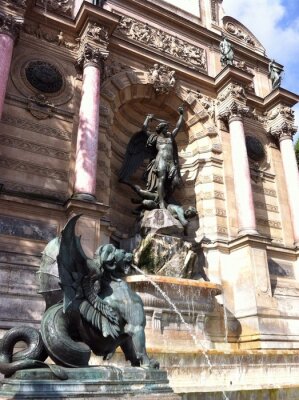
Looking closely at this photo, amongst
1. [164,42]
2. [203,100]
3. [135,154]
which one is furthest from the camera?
[164,42]

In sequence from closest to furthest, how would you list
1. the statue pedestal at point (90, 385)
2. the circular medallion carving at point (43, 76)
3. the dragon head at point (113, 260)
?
the statue pedestal at point (90, 385)
the dragon head at point (113, 260)
the circular medallion carving at point (43, 76)

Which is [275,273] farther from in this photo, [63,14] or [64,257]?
[63,14]

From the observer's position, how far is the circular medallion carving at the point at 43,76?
11008 mm

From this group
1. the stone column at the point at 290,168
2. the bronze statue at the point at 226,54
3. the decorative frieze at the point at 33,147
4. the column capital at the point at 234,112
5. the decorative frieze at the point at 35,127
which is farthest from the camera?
the bronze statue at the point at 226,54

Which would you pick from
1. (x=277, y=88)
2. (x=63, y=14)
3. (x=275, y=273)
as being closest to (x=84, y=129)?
(x=63, y=14)

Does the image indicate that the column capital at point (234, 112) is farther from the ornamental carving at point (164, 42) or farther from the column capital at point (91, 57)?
the column capital at point (91, 57)

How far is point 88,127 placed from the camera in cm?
1039

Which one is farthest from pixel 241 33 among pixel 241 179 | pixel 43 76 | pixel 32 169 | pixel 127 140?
pixel 32 169

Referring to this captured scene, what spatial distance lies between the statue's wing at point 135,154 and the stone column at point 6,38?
170 inches

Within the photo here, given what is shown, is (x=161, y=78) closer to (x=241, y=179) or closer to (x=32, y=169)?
(x=241, y=179)

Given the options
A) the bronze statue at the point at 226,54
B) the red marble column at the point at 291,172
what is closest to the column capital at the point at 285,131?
the red marble column at the point at 291,172

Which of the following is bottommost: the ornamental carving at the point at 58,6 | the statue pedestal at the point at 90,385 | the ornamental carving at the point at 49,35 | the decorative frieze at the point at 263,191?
the statue pedestal at the point at 90,385

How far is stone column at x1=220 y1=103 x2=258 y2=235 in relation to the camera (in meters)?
11.8

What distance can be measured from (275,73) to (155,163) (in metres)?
7.76
